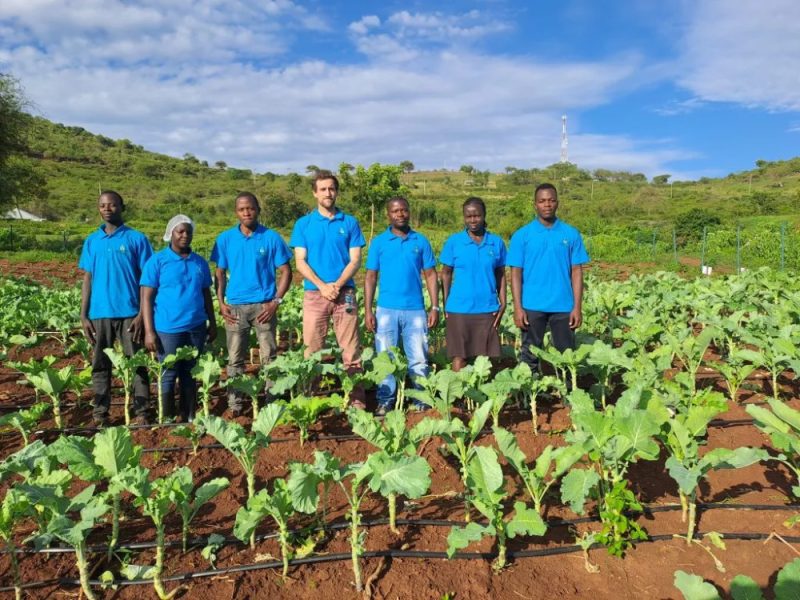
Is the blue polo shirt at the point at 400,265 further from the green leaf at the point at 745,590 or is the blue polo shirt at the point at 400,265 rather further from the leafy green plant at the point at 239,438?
the green leaf at the point at 745,590

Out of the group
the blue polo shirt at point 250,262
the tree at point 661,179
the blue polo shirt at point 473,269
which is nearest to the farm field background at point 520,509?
the blue polo shirt at point 473,269

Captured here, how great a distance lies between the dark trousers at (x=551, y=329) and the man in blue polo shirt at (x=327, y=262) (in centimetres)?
145

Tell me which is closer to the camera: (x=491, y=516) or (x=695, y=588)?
(x=695, y=588)

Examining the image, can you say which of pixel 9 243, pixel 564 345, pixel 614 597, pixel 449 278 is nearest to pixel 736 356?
pixel 564 345

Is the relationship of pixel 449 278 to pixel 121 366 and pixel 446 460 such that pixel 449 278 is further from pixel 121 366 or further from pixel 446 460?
pixel 121 366

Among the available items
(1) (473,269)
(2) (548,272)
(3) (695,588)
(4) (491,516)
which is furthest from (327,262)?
(3) (695,588)

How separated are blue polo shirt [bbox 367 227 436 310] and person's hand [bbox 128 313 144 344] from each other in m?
1.82

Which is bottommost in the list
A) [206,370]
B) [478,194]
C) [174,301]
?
[206,370]

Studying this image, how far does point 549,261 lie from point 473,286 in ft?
2.05

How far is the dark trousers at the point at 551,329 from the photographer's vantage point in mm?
4355

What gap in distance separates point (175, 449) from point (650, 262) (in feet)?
61.6

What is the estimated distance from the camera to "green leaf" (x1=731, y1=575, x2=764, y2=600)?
1844 millimetres

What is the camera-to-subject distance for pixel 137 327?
4.22 metres

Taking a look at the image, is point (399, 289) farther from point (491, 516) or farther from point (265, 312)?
point (491, 516)
